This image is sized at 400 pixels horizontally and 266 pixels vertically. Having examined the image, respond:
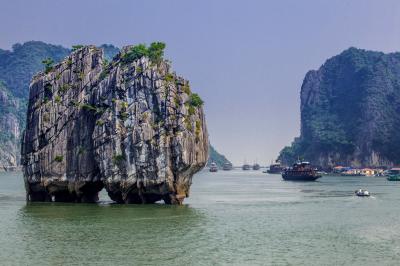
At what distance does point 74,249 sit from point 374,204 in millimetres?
58546

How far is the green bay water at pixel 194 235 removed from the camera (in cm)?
4091

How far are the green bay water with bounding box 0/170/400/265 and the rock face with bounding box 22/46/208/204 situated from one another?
3.76 metres

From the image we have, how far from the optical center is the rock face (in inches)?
2960

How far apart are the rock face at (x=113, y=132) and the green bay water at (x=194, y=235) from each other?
376 cm

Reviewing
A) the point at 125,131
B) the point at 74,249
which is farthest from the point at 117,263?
the point at 125,131

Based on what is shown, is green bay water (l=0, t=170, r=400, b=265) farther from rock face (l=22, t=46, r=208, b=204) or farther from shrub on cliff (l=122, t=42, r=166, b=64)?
shrub on cliff (l=122, t=42, r=166, b=64)

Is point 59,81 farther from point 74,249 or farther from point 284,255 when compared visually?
point 284,255

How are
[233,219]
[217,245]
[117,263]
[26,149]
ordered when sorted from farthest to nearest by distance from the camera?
[26,149] < [233,219] < [217,245] < [117,263]

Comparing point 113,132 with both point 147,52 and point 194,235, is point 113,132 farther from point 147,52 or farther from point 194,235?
point 194,235

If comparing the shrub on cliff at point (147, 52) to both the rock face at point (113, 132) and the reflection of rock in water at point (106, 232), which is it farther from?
the reflection of rock in water at point (106, 232)

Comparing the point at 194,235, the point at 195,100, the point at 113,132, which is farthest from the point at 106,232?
the point at 195,100

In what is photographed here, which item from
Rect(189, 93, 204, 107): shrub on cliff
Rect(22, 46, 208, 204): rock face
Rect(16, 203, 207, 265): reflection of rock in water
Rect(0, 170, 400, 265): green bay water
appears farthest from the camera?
Rect(189, 93, 204, 107): shrub on cliff

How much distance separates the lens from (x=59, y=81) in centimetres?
8406

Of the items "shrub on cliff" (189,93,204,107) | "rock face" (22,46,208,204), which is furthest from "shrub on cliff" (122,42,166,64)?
"shrub on cliff" (189,93,204,107)
